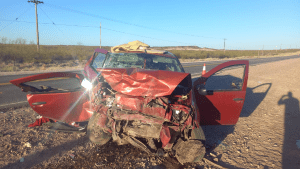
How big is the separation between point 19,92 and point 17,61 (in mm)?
18325

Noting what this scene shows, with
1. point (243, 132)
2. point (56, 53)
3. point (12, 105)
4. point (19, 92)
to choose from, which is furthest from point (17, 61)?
point (243, 132)

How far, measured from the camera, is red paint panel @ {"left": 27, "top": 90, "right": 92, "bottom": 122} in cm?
370

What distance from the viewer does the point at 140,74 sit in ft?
9.92

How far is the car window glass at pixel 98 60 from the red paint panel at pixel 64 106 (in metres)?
1.53

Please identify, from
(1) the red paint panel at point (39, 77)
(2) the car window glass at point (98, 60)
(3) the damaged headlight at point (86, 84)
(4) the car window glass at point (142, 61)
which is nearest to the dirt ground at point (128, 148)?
(3) the damaged headlight at point (86, 84)

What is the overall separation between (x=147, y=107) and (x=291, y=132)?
381 cm

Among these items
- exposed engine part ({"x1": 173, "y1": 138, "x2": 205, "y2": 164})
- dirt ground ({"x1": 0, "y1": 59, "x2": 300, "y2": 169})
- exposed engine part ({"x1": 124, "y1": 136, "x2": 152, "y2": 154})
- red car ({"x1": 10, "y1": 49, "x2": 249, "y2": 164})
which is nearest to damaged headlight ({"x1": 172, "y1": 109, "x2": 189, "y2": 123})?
red car ({"x1": 10, "y1": 49, "x2": 249, "y2": 164})

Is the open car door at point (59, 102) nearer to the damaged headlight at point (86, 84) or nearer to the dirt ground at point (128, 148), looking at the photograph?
→ the damaged headlight at point (86, 84)

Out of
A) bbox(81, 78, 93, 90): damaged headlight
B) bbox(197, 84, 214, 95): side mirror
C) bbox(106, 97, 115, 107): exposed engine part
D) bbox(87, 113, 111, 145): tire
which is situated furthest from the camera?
bbox(81, 78, 93, 90): damaged headlight

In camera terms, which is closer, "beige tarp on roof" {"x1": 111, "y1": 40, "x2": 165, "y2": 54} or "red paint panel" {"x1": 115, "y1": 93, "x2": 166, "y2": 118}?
"red paint panel" {"x1": 115, "y1": 93, "x2": 166, "y2": 118}

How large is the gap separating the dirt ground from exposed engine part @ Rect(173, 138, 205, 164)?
0.13m

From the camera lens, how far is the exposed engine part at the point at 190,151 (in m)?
3.08

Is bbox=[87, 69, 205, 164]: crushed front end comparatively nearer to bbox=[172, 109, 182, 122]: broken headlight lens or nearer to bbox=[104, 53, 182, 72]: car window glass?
bbox=[172, 109, 182, 122]: broken headlight lens

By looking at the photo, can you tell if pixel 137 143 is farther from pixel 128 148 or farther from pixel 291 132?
pixel 291 132
